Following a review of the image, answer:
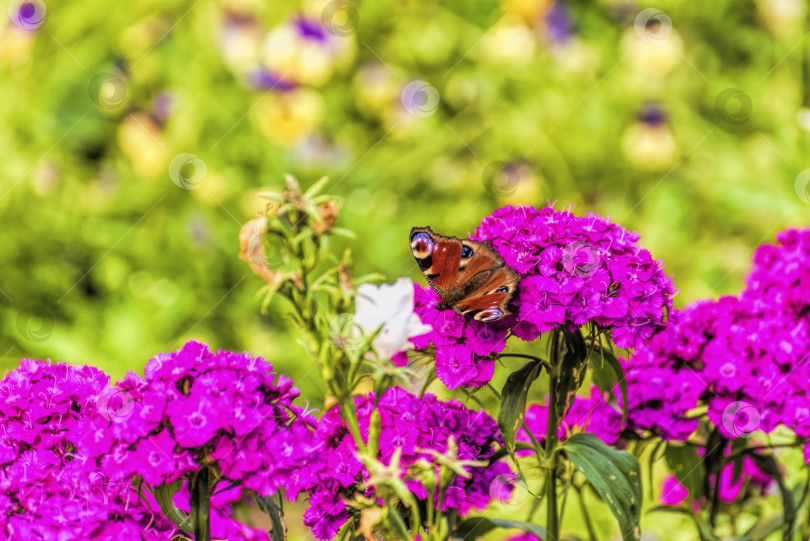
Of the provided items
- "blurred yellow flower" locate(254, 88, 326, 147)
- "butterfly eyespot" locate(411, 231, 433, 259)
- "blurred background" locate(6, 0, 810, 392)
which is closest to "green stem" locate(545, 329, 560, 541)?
"butterfly eyespot" locate(411, 231, 433, 259)

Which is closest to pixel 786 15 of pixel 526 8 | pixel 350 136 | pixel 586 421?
pixel 526 8

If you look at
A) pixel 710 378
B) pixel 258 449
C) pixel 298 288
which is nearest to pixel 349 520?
pixel 258 449

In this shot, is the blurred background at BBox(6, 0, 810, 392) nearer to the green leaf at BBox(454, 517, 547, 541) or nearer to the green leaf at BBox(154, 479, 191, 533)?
the green leaf at BBox(454, 517, 547, 541)

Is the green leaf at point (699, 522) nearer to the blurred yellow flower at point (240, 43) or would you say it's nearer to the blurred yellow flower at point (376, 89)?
the blurred yellow flower at point (376, 89)

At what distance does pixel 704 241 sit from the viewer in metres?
3.37

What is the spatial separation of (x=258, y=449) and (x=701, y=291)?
2462mm

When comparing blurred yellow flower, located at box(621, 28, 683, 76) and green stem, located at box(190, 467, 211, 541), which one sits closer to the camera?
green stem, located at box(190, 467, 211, 541)

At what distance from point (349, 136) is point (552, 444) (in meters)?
2.28

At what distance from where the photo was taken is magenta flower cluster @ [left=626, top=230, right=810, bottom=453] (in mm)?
1375

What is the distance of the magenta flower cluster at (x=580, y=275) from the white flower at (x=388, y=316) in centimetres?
23

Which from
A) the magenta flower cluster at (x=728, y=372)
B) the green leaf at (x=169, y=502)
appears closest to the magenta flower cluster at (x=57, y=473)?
the green leaf at (x=169, y=502)

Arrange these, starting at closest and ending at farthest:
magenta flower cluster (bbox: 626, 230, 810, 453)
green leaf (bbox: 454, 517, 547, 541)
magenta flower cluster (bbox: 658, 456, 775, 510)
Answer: green leaf (bbox: 454, 517, 547, 541)
magenta flower cluster (bbox: 626, 230, 810, 453)
magenta flower cluster (bbox: 658, 456, 775, 510)

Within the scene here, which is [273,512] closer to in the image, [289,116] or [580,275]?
[580,275]

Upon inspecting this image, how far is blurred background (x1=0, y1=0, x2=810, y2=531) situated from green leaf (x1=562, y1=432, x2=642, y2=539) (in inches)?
73.9
